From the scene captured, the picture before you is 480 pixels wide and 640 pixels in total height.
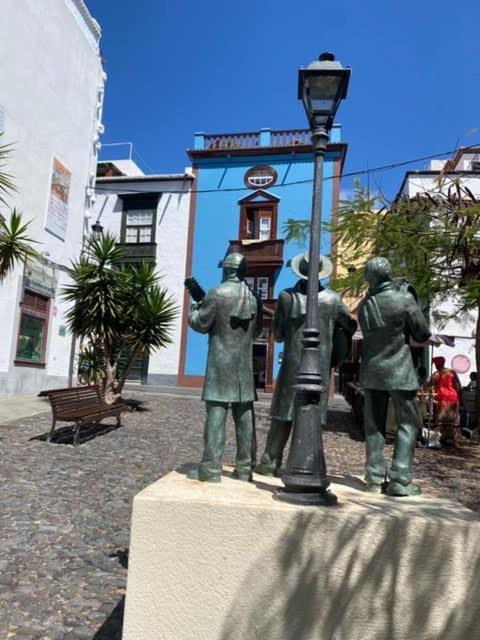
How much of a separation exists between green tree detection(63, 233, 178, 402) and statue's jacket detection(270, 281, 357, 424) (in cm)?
875

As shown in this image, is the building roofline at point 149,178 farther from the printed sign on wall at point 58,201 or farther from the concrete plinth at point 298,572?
the concrete plinth at point 298,572

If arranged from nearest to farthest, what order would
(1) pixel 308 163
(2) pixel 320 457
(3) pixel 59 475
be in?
(2) pixel 320 457 < (3) pixel 59 475 < (1) pixel 308 163

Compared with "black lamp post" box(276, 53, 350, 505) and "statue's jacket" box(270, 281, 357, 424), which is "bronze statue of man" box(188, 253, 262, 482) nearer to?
"statue's jacket" box(270, 281, 357, 424)

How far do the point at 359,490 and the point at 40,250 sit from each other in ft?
43.0

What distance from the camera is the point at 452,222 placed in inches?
338

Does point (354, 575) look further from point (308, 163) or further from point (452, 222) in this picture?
point (308, 163)

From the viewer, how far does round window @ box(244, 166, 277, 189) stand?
2258 cm

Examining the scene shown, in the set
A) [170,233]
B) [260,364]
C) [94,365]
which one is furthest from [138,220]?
[94,365]

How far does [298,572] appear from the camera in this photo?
2.50 m

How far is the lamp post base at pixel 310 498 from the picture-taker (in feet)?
8.69

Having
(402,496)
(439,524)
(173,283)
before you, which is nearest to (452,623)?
(439,524)

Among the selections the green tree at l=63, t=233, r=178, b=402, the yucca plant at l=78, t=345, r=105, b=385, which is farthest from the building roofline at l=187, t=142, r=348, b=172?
the yucca plant at l=78, t=345, r=105, b=385

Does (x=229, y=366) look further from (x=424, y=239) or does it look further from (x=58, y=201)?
(x=58, y=201)

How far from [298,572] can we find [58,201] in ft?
48.2
